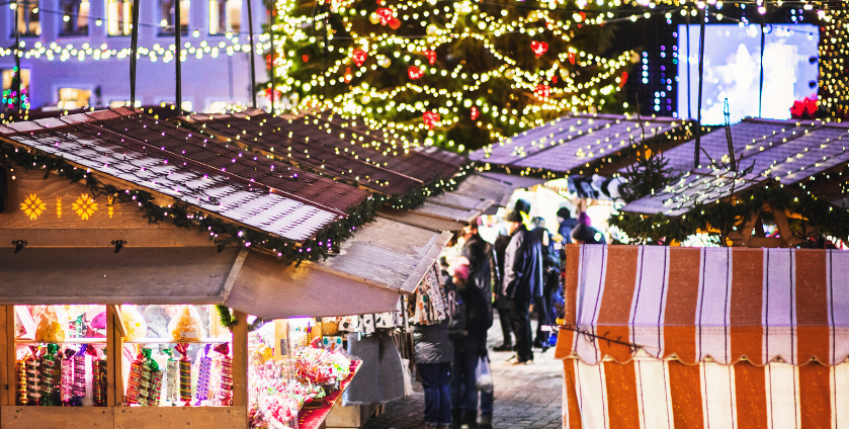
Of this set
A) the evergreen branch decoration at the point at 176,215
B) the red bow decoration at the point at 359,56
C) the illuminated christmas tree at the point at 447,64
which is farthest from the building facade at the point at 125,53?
the evergreen branch decoration at the point at 176,215

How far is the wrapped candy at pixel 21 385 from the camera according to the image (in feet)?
22.2

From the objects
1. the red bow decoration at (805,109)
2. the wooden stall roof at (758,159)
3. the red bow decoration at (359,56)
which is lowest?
the wooden stall roof at (758,159)

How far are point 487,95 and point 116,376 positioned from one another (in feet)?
51.6

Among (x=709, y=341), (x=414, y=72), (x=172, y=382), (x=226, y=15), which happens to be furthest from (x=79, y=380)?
(x=226, y=15)

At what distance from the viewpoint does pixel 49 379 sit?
6.73m

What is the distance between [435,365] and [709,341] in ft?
14.0

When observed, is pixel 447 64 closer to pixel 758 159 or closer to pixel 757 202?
pixel 758 159

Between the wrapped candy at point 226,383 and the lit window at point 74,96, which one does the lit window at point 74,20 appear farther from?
the wrapped candy at point 226,383

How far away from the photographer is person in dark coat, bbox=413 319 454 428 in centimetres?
972

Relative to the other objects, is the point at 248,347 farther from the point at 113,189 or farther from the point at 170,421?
the point at 113,189

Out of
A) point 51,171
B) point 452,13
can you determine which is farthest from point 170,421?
point 452,13

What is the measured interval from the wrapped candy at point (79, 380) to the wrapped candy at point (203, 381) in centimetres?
84

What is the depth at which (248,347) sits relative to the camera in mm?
6848

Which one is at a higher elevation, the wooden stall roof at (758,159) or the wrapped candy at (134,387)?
the wooden stall roof at (758,159)
